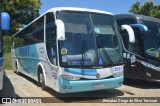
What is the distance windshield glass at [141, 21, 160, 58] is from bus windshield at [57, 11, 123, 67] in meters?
Result: 2.33

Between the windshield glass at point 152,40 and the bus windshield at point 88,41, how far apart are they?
2.33 metres

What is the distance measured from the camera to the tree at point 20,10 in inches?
1481

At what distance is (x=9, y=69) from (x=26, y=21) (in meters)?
18.7

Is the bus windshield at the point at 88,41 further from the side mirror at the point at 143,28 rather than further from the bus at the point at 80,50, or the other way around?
the side mirror at the point at 143,28

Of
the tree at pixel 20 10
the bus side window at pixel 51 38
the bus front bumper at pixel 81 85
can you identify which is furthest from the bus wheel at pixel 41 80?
the tree at pixel 20 10

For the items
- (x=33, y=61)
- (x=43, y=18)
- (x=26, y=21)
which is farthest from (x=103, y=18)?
(x=26, y=21)

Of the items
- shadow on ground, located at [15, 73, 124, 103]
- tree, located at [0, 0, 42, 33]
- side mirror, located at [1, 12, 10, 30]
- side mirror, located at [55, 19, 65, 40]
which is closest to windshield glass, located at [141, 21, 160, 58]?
shadow on ground, located at [15, 73, 124, 103]

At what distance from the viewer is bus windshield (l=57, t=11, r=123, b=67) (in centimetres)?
941

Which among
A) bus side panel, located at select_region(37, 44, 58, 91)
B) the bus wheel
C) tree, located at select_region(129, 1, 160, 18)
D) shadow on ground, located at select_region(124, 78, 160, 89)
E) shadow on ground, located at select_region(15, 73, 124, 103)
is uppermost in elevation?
tree, located at select_region(129, 1, 160, 18)

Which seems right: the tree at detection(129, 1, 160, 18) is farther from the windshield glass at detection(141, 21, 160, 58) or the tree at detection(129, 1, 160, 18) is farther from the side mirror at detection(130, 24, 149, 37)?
the side mirror at detection(130, 24, 149, 37)

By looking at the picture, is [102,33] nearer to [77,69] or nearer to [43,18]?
[77,69]

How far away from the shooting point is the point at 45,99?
10.0 m

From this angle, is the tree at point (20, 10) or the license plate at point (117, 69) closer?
the license plate at point (117, 69)

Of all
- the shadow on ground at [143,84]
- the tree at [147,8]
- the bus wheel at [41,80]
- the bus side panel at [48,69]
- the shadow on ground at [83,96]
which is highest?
the tree at [147,8]
